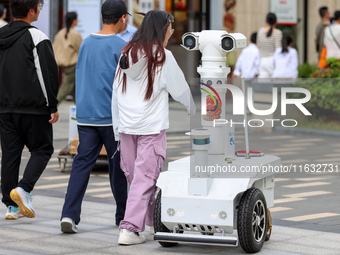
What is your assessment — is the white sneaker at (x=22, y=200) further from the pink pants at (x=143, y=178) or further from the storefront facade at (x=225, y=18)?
the storefront facade at (x=225, y=18)

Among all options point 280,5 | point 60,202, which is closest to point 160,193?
point 60,202

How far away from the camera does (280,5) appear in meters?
24.6

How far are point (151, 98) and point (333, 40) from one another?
10.2 meters

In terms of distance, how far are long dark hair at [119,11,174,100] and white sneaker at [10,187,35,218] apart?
1468 millimetres

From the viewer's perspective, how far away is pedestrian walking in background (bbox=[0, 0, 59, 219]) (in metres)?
7.22

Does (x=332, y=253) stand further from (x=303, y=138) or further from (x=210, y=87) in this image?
(x=303, y=138)

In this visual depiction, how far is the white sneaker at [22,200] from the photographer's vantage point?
700 cm

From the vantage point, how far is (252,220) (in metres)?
5.93

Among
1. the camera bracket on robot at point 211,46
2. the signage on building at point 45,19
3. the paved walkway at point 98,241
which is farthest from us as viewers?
the signage on building at point 45,19

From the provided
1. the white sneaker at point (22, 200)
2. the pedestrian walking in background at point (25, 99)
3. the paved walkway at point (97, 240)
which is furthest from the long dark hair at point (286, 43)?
the white sneaker at point (22, 200)

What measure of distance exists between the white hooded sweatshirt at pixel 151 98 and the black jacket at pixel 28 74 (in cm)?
106

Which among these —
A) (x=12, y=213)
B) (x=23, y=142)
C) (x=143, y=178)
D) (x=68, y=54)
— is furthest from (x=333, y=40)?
(x=143, y=178)

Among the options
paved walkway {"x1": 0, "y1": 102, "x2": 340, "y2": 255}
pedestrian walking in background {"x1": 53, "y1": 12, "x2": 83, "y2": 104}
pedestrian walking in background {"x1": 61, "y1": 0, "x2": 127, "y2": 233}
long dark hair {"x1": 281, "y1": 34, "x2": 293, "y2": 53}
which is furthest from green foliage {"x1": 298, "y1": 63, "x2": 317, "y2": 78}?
pedestrian walking in background {"x1": 61, "y1": 0, "x2": 127, "y2": 233}

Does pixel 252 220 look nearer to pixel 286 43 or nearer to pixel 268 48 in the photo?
pixel 286 43
